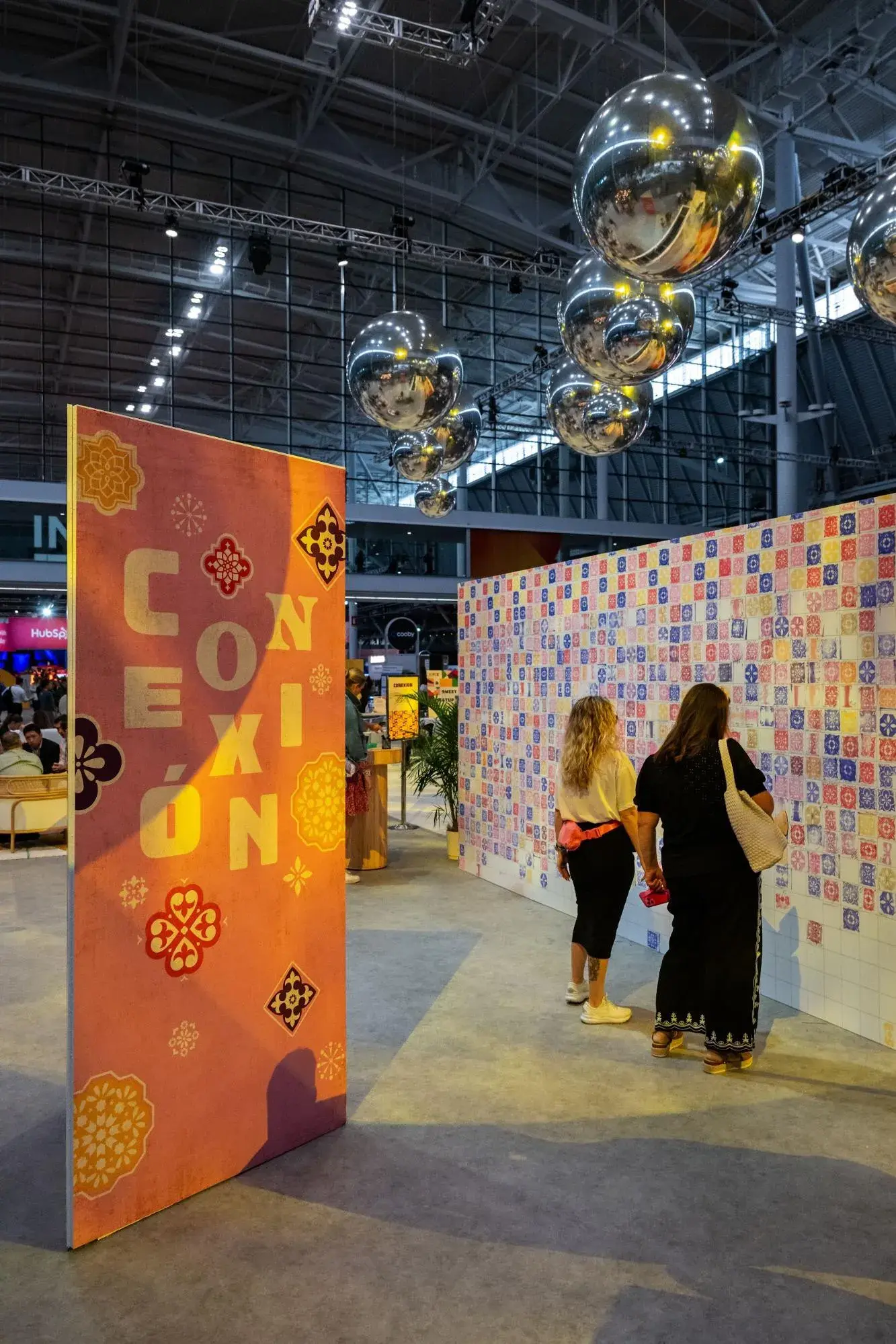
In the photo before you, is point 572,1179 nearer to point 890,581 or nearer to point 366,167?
point 890,581

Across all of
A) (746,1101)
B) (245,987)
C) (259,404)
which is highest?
(259,404)

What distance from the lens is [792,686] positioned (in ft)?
15.4

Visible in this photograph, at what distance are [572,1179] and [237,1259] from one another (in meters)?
1.04

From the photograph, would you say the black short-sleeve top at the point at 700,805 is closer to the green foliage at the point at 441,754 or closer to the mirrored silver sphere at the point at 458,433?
the mirrored silver sphere at the point at 458,433

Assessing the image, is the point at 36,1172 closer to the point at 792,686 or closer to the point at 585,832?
the point at 585,832

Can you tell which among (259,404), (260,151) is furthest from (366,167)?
(259,404)

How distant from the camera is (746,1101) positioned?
12.0 feet

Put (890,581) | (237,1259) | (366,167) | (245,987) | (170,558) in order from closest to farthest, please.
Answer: (237,1259) < (170,558) < (245,987) < (890,581) < (366,167)

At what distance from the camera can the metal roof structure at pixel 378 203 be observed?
1193cm

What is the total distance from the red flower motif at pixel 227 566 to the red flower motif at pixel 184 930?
3.06 feet

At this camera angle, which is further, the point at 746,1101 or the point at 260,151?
the point at 260,151

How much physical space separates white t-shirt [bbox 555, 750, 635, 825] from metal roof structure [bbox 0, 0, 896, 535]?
373 cm

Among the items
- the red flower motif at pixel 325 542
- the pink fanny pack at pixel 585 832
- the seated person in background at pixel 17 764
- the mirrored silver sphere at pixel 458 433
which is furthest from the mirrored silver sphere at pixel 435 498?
the red flower motif at pixel 325 542

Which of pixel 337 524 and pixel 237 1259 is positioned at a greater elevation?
pixel 337 524
